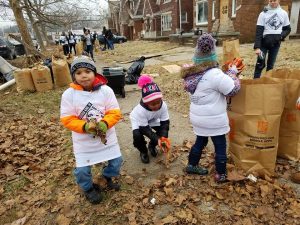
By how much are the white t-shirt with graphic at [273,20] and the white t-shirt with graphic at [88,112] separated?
3.99m

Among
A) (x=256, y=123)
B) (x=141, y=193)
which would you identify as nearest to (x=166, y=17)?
(x=256, y=123)

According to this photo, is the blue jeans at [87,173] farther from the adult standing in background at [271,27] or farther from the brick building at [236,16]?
the brick building at [236,16]

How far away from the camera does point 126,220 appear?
268 centimetres

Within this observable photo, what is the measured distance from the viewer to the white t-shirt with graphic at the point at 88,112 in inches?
103

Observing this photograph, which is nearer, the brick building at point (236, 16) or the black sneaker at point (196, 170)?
the black sneaker at point (196, 170)

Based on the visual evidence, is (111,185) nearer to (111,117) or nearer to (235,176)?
(111,117)

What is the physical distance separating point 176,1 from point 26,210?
27861 millimetres

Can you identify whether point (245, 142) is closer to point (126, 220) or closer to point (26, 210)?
point (126, 220)

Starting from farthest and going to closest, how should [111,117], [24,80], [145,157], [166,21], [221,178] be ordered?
[166,21], [24,80], [145,157], [221,178], [111,117]

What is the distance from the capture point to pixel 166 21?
32.2m

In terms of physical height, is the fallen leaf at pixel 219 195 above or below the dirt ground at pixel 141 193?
above

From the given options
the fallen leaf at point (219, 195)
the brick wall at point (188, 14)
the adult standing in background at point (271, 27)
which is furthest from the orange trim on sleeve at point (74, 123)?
the brick wall at point (188, 14)

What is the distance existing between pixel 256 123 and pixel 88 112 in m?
1.72

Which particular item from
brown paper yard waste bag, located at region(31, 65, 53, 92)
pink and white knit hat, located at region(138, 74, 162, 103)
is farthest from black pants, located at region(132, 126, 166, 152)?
brown paper yard waste bag, located at region(31, 65, 53, 92)
